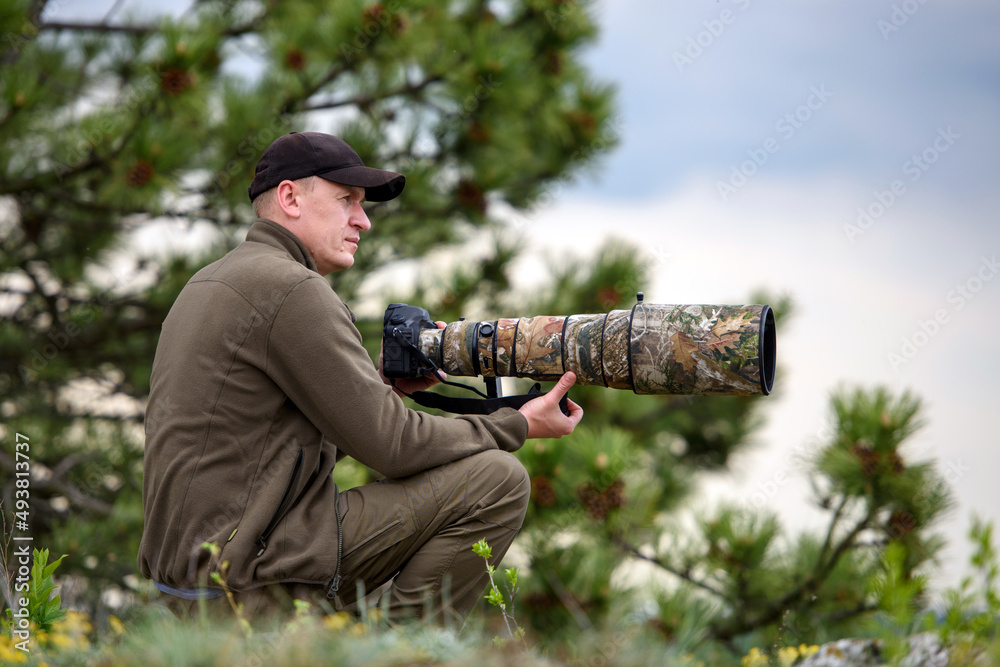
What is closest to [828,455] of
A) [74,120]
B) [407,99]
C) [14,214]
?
[407,99]

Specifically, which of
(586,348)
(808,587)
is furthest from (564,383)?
(808,587)

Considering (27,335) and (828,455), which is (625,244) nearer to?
(828,455)

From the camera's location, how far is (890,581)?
1.39 metres

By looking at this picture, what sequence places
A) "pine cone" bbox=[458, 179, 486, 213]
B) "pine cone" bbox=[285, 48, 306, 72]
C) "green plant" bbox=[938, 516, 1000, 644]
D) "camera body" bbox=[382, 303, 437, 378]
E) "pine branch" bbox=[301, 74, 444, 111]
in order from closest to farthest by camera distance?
"green plant" bbox=[938, 516, 1000, 644] < "camera body" bbox=[382, 303, 437, 378] < "pine cone" bbox=[285, 48, 306, 72] < "pine branch" bbox=[301, 74, 444, 111] < "pine cone" bbox=[458, 179, 486, 213]

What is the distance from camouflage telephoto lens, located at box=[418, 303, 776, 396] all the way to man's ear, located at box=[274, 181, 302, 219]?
18.5 inches

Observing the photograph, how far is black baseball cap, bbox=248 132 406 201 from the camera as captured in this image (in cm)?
220

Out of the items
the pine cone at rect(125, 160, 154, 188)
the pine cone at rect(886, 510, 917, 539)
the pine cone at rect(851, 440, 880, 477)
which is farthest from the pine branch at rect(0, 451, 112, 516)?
the pine cone at rect(886, 510, 917, 539)

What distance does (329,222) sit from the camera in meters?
2.23

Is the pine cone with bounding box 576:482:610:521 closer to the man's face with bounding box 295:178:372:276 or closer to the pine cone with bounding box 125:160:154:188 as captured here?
the man's face with bounding box 295:178:372:276

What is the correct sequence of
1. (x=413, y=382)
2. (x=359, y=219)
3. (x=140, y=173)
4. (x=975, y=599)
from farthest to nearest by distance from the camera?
(x=140, y=173) < (x=413, y=382) < (x=359, y=219) < (x=975, y=599)

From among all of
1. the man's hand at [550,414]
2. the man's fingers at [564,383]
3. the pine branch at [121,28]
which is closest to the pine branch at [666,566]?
the man's hand at [550,414]

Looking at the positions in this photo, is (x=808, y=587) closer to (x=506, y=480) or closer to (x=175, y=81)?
(x=506, y=480)

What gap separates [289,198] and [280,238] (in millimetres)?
108

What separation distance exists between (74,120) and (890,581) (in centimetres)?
386
